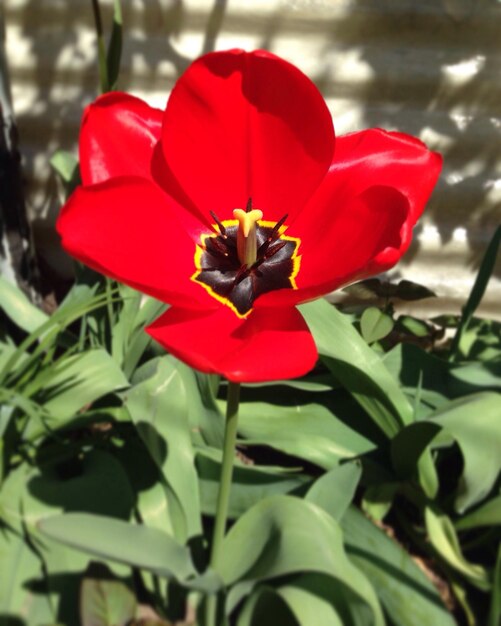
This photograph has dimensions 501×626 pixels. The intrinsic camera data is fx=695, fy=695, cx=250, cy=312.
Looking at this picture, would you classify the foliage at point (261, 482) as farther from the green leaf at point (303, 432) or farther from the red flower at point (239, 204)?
the red flower at point (239, 204)

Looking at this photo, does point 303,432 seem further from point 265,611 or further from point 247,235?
point 247,235

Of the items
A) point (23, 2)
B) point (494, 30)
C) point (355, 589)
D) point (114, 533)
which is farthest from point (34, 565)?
point (494, 30)

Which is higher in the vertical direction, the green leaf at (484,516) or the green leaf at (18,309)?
the green leaf at (18,309)

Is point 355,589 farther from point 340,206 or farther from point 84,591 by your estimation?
point 340,206

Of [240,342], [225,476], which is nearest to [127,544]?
[225,476]

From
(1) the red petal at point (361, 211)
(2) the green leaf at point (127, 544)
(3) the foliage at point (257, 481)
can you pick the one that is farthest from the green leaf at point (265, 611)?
Result: (1) the red petal at point (361, 211)

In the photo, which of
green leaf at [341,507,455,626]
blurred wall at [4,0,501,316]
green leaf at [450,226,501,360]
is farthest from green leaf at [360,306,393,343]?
blurred wall at [4,0,501,316]

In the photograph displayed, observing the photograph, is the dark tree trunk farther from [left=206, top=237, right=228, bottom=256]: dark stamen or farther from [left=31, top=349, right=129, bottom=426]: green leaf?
[left=206, top=237, right=228, bottom=256]: dark stamen
